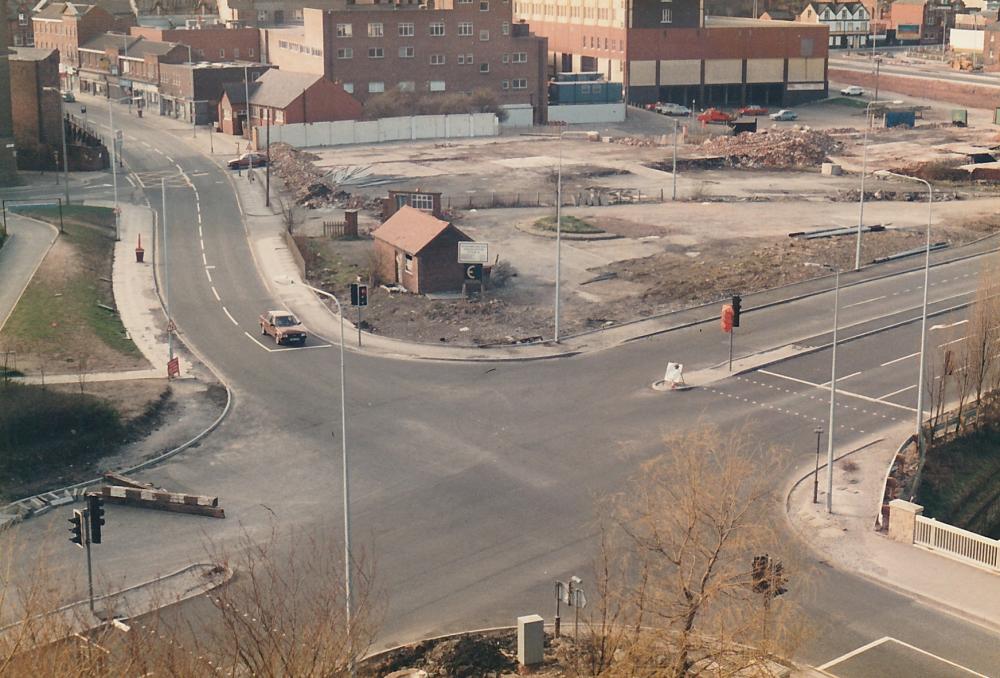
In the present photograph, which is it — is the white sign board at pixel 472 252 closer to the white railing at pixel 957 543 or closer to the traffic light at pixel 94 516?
the white railing at pixel 957 543

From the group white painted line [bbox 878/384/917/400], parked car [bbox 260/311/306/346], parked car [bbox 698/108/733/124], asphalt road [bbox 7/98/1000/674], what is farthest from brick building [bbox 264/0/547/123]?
white painted line [bbox 878/384/917/400]

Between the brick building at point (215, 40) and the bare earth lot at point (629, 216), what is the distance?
41.6 metres

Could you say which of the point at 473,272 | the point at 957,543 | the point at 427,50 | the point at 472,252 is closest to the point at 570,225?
the point at 473,272

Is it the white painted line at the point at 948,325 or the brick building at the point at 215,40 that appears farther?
the brick building at the point at 215,40

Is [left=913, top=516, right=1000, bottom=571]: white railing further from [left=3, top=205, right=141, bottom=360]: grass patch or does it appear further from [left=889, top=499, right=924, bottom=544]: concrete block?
[left=3, top=205, right=141, bottom=360]: grass patch

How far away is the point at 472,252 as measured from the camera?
2576 inches

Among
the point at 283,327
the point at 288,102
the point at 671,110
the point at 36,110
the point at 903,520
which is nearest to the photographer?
the point at 903,520

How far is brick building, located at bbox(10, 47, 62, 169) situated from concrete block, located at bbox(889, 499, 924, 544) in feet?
251

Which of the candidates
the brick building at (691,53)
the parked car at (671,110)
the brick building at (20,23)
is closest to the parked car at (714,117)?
the parked car at (671,110)

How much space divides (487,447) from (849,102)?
116 meters

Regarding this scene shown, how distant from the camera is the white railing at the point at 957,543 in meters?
37.4

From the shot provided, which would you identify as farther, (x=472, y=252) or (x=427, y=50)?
(x=427, y=50)

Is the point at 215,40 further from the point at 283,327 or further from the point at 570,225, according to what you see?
the point at 283,327

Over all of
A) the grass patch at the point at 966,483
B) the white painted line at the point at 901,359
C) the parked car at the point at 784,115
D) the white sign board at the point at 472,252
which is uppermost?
the parked car at the point at 784,115
